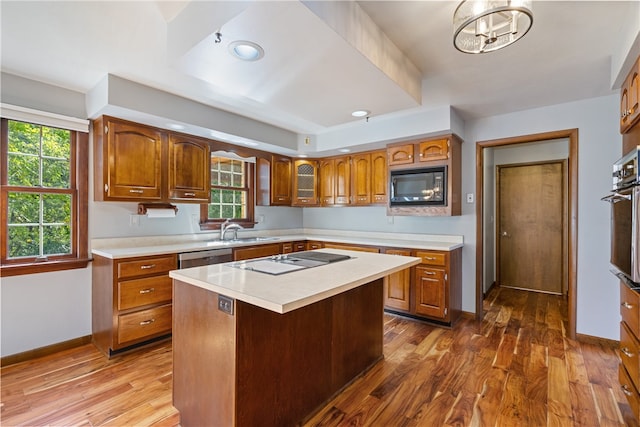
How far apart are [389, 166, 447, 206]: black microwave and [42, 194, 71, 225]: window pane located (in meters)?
3.38

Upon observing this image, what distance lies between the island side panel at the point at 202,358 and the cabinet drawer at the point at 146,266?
1154 mm

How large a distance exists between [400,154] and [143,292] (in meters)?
3.09

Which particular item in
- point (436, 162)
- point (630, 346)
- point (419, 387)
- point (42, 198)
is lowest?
point (419, 387)

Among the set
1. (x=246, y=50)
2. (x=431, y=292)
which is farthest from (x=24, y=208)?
(x=431, y=292)

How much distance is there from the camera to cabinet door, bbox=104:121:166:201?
277 centimetres

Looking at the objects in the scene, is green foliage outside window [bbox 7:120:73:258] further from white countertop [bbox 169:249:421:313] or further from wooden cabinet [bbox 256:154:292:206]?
wooden cabinet [bbox 256:154:292:206]

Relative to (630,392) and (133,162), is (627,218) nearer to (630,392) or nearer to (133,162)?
(630,392)

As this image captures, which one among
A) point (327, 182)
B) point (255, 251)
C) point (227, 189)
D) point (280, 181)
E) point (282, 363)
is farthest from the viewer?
point (327, 182)

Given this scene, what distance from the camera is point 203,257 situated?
10.3 ft

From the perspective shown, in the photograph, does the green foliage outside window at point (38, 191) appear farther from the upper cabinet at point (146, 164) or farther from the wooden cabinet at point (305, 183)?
the wooden cabinet at point (305, 183)

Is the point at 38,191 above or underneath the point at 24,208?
above

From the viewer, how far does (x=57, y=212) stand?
2.82 meters

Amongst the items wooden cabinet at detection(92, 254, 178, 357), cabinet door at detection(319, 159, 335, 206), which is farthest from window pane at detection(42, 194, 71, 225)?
cabinet door at detection(319, 159, 335, 206)

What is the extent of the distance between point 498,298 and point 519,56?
3.42 m
